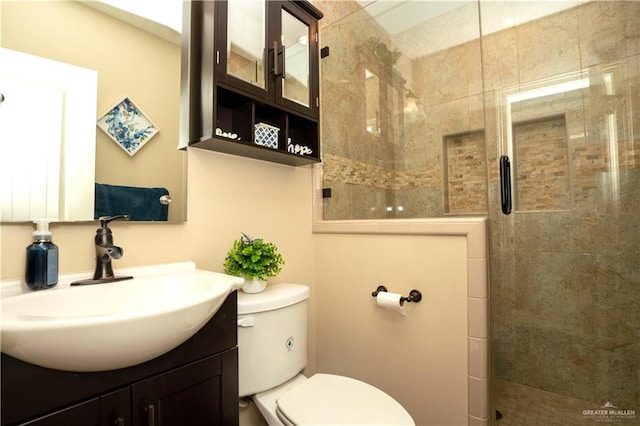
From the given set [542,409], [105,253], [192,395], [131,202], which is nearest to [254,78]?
[131,202]

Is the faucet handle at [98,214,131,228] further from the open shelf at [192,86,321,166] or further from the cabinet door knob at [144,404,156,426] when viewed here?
the cabinet door knob at [144,404,156,426]

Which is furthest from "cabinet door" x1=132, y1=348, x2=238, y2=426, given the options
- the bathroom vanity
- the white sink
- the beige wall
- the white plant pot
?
the beige wall

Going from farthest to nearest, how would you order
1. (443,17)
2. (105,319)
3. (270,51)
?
1. (443,17)
2. (270,51)
3. (105,319)

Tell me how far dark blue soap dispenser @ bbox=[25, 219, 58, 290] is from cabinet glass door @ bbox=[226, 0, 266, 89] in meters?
0.78

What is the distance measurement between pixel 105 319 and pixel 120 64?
894 millimetres

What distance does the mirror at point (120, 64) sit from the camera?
87 cm

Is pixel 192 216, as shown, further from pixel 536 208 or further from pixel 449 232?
pixel 536 208

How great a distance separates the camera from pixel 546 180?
5.53 feet

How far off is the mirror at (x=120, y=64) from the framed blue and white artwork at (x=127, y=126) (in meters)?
0.01

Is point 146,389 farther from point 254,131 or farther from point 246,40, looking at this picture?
point 246,40

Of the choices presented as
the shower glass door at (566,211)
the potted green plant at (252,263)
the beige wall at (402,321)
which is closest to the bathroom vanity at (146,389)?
the potted green plant at (252,263)

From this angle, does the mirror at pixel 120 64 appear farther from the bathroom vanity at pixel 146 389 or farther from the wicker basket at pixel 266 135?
the bathroom vanity at pixel 146 389

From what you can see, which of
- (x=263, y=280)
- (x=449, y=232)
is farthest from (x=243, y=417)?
(x=449, y=232)

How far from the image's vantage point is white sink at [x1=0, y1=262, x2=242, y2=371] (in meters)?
0.52
